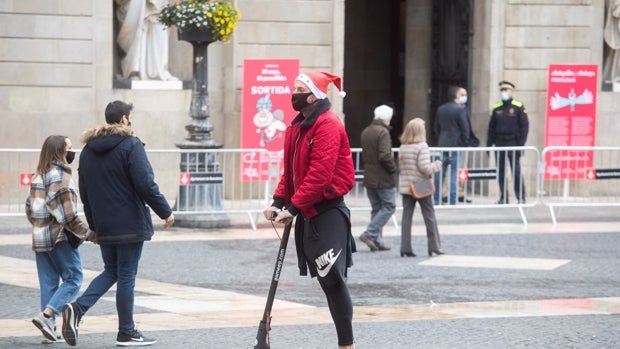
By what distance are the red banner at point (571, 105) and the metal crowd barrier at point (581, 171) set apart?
5.21ft

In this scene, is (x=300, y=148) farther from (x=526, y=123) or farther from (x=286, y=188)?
(x=526, y=123)

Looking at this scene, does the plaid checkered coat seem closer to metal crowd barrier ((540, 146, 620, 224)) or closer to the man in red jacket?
the man in red jacket

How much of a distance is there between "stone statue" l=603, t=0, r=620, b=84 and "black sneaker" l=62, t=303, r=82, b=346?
49.7 feet

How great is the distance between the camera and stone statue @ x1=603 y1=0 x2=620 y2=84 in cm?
2255

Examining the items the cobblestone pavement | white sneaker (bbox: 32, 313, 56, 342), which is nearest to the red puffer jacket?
the cobblestone pavement

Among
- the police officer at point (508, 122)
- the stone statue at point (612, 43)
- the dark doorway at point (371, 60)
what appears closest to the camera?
the police officer at point (508, 122)

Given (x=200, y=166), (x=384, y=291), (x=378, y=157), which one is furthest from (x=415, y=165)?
(x=200, y=166)

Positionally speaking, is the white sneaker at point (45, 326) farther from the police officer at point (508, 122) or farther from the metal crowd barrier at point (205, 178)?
the police officer at point (508, 122)

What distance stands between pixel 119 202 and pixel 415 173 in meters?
6.33

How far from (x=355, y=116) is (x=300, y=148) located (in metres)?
20.0

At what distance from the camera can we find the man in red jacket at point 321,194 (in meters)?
8.56

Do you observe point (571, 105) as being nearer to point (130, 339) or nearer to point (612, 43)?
point (612, 43)

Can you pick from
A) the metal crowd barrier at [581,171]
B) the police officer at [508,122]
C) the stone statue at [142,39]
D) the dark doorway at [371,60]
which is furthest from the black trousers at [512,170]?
the dark doorway at [371,60]

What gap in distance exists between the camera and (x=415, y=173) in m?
15.1
